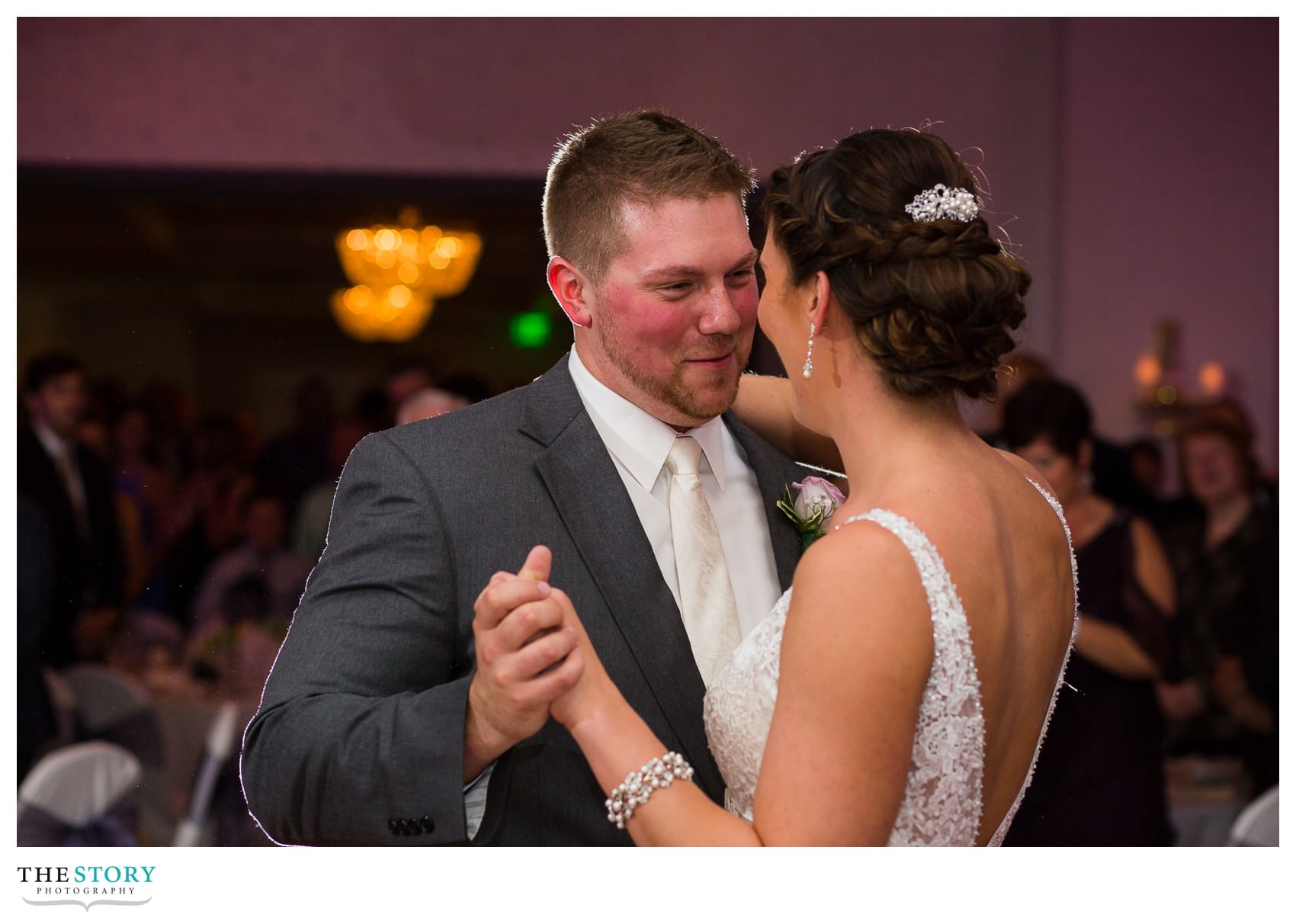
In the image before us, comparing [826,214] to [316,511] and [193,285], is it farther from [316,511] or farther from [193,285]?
[193,285]

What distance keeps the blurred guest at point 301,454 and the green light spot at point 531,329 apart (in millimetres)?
4529

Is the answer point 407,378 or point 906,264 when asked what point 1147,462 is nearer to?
point 407,378

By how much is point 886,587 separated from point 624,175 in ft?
2.82

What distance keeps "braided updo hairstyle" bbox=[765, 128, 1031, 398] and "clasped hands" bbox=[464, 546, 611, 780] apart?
1.73 feet

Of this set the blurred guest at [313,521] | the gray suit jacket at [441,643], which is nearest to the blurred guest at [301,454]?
the blurred guest at [313,521]

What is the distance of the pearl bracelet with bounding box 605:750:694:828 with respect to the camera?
1.60 metres

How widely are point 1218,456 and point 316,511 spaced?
320cm

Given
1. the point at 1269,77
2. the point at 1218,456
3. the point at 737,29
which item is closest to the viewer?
the point at 1218,456

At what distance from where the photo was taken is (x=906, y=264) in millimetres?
1684
